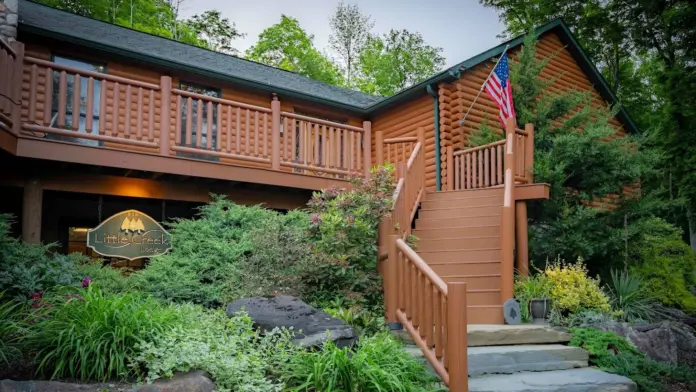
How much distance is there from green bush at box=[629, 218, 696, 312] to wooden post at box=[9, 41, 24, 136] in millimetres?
8824

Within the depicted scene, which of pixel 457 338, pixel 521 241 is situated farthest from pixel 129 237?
pixel 521 241

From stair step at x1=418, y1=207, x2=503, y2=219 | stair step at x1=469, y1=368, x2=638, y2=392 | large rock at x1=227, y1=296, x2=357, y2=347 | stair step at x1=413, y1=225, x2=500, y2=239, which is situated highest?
stair step at x1=418, y1=207, x2=503, y2=219

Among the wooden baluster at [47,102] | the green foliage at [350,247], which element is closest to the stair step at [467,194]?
the green foliage at [350,247]

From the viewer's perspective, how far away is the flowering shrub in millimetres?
6742

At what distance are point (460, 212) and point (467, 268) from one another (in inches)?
51.9

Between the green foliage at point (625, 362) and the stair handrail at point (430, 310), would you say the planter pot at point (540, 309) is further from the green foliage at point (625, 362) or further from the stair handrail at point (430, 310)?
the stair handrail at point (430, 310)

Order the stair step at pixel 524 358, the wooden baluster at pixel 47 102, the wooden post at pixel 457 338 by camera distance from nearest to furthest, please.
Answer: the wooden post at pixel 457 338, the stair step at pixel 524 358, the wooden baluster at pixel 47 102

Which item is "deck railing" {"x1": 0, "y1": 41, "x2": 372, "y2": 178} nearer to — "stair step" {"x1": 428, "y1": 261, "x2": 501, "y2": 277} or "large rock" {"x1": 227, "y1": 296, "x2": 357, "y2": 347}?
"stair step" {"x1": 428, "y1": 261, "x2": 501, "y2": 277}

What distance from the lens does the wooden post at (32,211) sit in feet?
22.5

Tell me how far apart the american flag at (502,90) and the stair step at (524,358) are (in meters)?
4.76

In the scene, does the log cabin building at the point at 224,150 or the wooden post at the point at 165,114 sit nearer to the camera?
the log cabin building at the point at 224,150

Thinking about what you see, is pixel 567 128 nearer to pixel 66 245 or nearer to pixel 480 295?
pixel 480 295

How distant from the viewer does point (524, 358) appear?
5.59m

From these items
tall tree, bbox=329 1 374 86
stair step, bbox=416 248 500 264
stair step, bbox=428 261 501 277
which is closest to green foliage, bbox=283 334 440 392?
stair step, bbox=428 261 501 277
